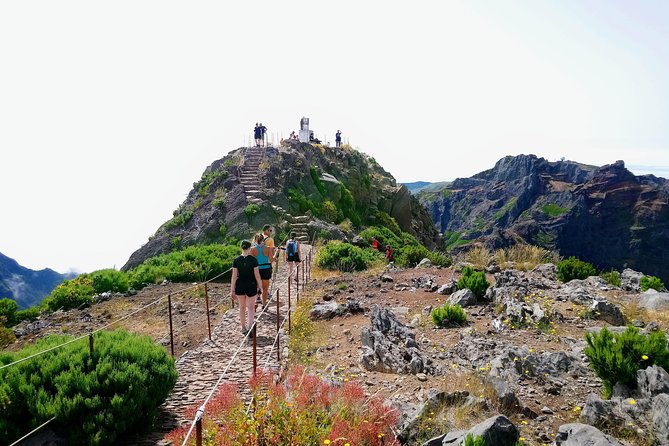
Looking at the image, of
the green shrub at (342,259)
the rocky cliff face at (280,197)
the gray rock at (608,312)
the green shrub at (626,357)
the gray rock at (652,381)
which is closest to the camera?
the gray rock at (652,381)

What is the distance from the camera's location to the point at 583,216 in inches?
4444

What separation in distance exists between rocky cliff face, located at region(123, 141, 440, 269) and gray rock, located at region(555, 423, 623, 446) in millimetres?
19987

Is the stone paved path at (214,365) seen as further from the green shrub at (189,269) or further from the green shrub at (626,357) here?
the green shrub at (189,269)

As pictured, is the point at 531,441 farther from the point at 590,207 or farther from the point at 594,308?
the point at 590,207

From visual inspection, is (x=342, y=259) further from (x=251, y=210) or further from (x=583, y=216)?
(x=583, y=216)

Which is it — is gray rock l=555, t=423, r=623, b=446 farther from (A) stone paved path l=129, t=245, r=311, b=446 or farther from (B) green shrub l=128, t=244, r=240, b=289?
(B) green shrub l=128, t=244, r=240, b=289

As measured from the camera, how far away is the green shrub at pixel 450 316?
9.67 metres

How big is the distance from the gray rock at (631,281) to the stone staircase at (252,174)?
18644 millimetres

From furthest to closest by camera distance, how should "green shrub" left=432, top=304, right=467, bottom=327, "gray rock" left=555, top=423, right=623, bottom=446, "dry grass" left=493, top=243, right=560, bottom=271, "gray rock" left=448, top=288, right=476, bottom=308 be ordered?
1. "dry grass" left=493, top=243, right=560, bottom=271
2. "gray rock" left=448, top=288, right=476, bottom=308
3. "green shrub" left=432, top=304, right=467, bottom=327
4. "gray rock" left=555, top=423, right=623, bottom=446

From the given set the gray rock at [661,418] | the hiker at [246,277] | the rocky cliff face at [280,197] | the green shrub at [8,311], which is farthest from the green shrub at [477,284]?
the green shrub at [8,311]

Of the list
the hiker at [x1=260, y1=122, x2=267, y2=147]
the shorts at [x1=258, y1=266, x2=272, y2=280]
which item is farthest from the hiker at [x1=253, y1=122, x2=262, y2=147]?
the shorts at [x1=258, y1=266, x2=272, y2=280]

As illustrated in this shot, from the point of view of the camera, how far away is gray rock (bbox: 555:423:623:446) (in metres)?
3.98

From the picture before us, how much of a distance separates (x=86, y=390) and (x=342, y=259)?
14920mm

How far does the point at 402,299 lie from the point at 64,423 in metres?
9.68
